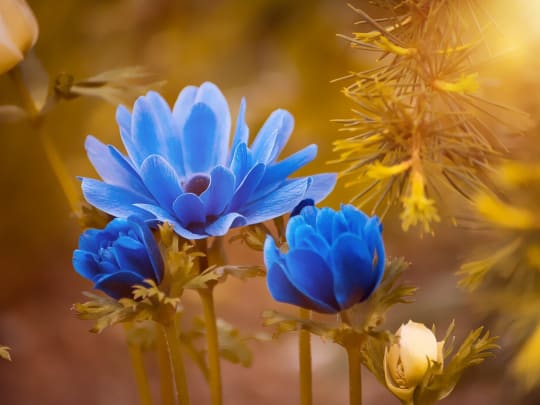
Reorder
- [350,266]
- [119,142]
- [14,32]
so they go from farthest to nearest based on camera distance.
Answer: [119,142] < [14,32] < [350,266]

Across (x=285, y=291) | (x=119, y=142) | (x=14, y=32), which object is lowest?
(x=119, y=142)

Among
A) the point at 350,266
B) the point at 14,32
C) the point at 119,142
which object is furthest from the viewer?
the point at 119,142

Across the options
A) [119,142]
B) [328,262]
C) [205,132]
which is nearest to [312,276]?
[328,262]

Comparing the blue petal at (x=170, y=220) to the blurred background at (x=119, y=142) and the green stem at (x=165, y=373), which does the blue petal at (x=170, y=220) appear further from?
the blurred background at (x=119, y=142)

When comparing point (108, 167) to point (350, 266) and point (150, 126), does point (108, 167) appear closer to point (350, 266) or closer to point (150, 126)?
point (150, 126)

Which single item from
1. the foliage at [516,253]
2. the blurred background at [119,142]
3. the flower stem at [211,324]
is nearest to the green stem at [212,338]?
the flower stem at [211,324]

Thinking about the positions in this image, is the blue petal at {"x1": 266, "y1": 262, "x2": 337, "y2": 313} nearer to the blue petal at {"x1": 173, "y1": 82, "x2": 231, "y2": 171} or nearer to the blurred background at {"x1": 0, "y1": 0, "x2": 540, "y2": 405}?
the blue petal at {"x1": 173, "y1": 82, "x2": 231, "y2": 171}

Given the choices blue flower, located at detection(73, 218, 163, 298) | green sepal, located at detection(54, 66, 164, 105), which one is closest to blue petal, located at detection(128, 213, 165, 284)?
blue flower, located at detection(73, 218, 163, 298)

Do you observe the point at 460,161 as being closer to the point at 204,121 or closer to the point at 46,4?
the point at 204,121
